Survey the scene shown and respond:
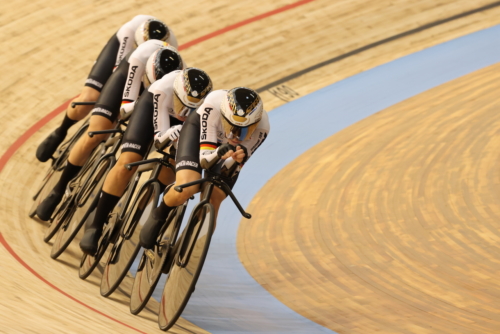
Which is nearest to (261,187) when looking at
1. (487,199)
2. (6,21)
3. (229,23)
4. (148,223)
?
(487,199)

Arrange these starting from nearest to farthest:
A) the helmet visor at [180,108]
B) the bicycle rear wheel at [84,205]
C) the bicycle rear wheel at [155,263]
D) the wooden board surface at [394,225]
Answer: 1. the bicycle rear wheel at [155,263]
2. the helmet visor at [180,108]
3. the wooden board surface at [394,225]
4. the bicycle rear wheel at [84,205]

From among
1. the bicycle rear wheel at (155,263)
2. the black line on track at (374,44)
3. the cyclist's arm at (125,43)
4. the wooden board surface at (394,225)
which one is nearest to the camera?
the bicycle rear wheel at (155,263)

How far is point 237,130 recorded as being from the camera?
3.83 metres

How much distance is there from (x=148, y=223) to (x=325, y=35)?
544 centimetres

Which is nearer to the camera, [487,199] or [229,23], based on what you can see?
[487,199]

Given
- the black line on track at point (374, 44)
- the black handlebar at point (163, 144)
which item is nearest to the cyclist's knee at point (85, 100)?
the black handlebar at point (163, 144)

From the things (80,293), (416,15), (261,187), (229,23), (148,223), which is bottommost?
(80,293)

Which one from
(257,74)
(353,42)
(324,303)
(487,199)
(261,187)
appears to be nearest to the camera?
(324,303)

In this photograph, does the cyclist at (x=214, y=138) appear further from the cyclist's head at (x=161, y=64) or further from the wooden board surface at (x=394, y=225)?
the wooden board surface at (x=394, y=225)

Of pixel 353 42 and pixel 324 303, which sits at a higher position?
pixel 353 42

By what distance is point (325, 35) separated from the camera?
29.4 ft

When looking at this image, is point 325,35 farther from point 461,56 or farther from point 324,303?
point 324,303

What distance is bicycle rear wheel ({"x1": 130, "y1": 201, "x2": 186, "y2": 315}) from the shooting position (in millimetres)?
4027

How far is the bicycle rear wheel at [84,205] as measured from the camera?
15.6 ft
